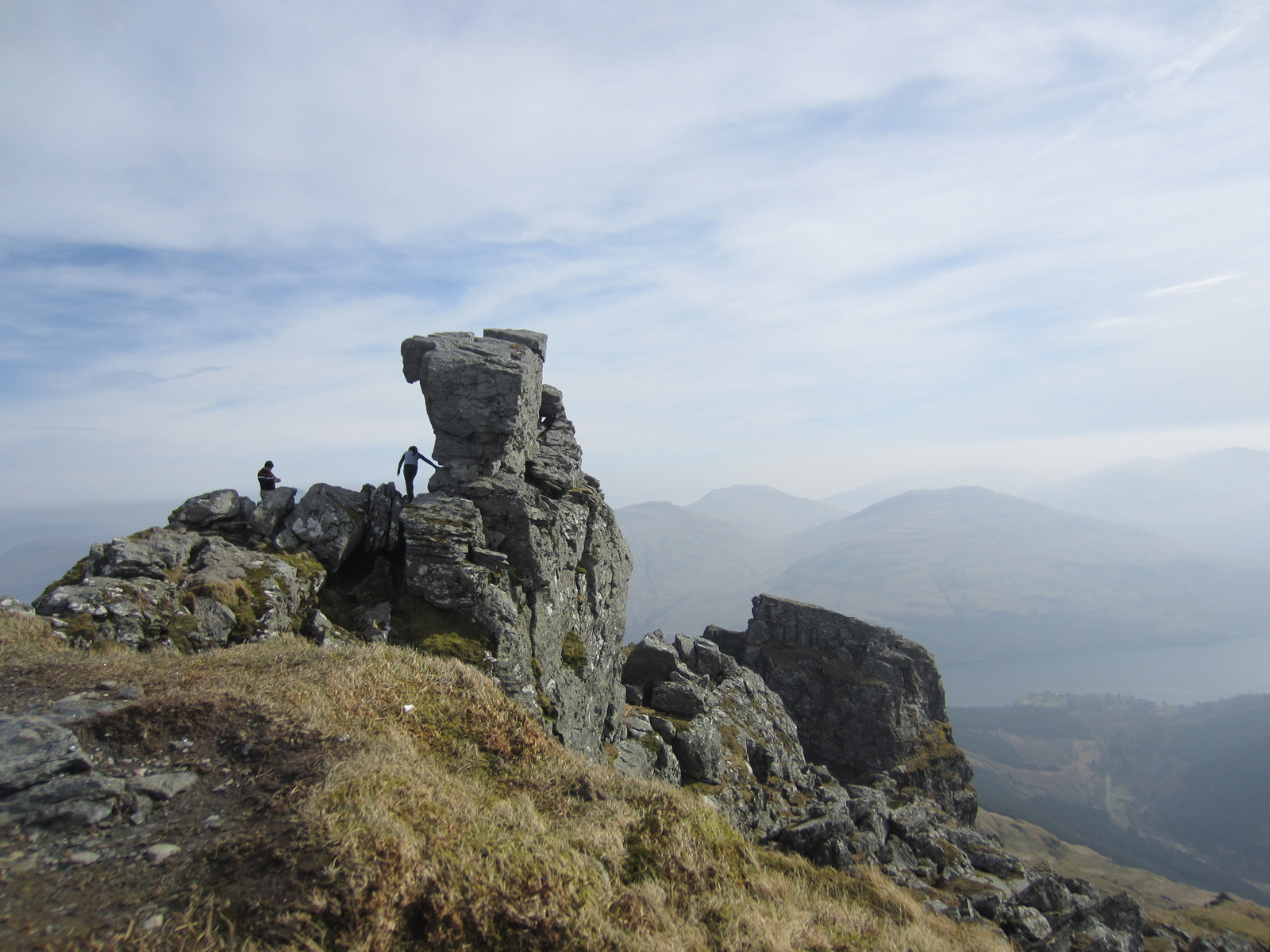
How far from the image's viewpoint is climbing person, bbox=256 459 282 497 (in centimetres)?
2856

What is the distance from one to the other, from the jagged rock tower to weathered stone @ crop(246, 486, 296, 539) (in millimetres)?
5316

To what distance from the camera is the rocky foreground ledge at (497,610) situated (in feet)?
65.3

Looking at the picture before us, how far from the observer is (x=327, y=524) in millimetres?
27000

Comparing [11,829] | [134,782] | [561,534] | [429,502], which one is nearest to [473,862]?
[134,782]

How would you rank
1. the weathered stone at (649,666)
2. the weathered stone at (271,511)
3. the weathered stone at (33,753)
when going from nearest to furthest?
the weathered stone at (33,753), the weathered stone at (271,511), the weathered stone at (649,666)

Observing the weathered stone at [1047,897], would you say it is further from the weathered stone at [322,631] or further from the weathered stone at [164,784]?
the weathered stone at [164,784]

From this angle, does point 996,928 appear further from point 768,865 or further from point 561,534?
point 561,534

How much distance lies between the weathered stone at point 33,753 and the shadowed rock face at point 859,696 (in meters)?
91.6

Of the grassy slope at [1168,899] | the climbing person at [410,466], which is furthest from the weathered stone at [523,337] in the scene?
the grassy slope at [1168,899]

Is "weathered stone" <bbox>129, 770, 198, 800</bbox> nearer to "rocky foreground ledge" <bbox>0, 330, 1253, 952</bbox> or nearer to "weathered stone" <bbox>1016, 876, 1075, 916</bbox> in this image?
"rocky foreground ledge" <bbox>0, 330, 1253, 952</bbox>

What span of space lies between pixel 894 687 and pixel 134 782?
10227cm

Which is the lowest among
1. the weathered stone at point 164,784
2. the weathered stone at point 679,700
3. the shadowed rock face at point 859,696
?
the shadowed rock face at point 859,696

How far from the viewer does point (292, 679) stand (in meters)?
15.3

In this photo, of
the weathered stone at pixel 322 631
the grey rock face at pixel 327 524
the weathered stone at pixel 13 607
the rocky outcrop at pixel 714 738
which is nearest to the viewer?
the weathered stone at pixel 13 607
